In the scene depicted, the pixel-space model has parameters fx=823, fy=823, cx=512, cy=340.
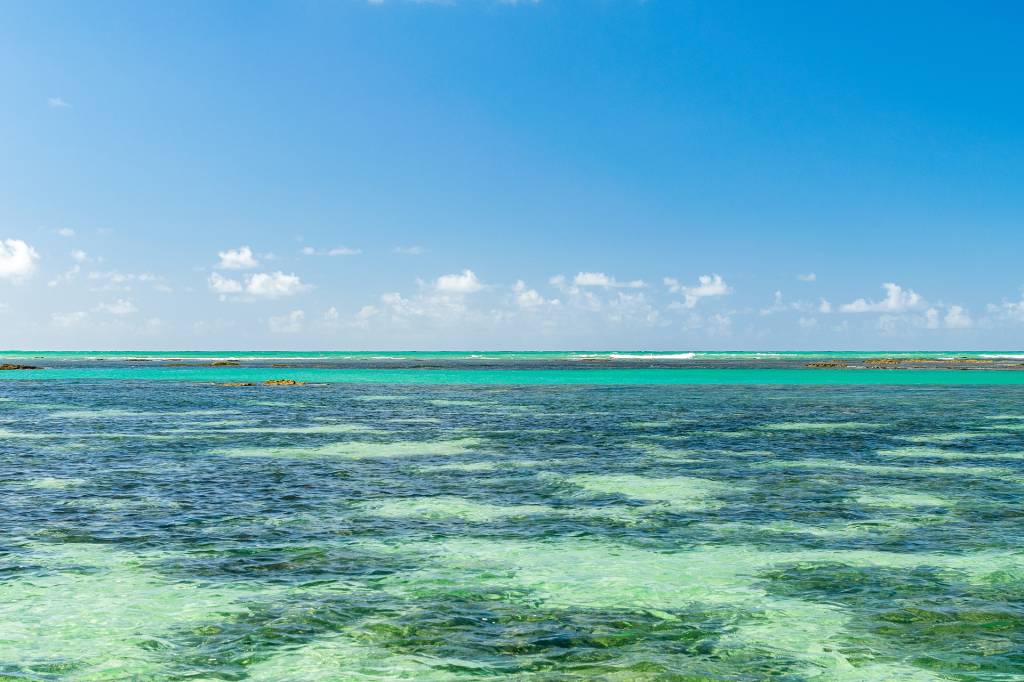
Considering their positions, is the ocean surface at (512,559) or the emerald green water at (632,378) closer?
the ocean surface at (512,559)

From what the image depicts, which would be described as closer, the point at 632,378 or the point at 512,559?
Result: the point at 512,559

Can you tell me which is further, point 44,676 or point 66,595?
point 66,595

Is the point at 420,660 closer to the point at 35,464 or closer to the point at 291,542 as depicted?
the point at 291,542

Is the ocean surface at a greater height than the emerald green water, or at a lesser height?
lesser

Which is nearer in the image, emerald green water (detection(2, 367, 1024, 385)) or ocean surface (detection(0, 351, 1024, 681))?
ocean surface (detection(0, 351, 1024, 681))

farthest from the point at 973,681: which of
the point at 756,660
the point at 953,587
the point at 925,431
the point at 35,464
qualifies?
the point at 925,431

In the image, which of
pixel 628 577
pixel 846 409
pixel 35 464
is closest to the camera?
pixel 628 577

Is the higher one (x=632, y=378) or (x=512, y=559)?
(x=632, y=378)

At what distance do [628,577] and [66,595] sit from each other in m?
9.74

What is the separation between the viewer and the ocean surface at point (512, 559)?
11.3m

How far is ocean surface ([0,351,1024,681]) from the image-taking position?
11.3m

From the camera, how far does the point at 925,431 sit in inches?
1635

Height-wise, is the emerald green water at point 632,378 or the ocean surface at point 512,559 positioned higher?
the emerald green water at point 632,378

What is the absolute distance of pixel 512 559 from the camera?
1633cm
